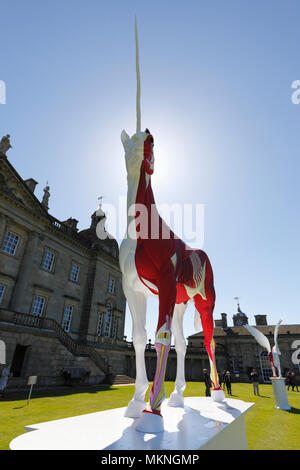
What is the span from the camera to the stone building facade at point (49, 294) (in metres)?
16.6

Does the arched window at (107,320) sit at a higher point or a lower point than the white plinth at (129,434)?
higher

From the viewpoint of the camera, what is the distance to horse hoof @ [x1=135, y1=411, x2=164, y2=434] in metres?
2.52

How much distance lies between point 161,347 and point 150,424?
0.78 meters

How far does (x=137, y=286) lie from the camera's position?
373cm

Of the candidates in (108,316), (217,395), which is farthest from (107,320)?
(217,395)

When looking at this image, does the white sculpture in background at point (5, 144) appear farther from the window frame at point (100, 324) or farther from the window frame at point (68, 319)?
the window frame at point (100, 324)

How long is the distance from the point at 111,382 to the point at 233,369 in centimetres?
2347

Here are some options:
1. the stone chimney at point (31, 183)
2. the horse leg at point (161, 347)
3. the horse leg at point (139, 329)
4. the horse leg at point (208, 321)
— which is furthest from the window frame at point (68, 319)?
the horse leg at point (161, 347)

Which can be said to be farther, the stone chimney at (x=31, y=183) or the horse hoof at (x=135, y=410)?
the stone chimney at (x=31, y=183)

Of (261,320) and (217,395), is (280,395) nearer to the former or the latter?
(217,395)

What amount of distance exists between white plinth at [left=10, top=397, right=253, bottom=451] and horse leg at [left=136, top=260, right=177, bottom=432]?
105 mm

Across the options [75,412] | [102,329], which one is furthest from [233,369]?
[75,412]

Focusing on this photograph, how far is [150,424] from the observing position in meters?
2.55

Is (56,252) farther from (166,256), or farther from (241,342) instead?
(241,342)
